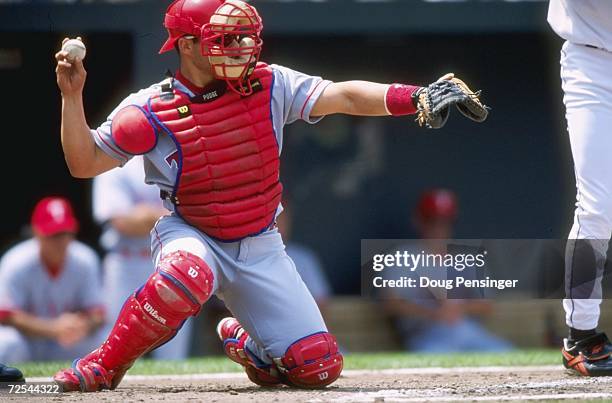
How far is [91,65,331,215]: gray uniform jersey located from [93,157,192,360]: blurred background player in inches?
100

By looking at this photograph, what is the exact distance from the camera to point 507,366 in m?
5.22

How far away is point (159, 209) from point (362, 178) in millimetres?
2608

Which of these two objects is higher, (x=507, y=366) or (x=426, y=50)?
(x=426, y=50)

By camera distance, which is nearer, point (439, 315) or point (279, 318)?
point (279, 318)

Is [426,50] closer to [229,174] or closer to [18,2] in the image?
[18,2]

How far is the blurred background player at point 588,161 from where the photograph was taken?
4.36m

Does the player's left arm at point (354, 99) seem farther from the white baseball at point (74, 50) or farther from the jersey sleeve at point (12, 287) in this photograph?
the jersey sleeve at point (12, 287)

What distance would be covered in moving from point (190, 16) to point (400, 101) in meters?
0.79

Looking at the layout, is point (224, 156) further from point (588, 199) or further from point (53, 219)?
point (53, 219)

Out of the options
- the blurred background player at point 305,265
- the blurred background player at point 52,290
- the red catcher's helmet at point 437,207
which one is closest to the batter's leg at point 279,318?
the blurred background player at point 52,290

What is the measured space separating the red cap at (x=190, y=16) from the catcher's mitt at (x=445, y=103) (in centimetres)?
81

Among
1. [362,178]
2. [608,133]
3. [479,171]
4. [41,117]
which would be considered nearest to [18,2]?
[41,117]

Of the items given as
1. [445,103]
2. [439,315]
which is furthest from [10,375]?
[439,315]

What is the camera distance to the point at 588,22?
4348mm
